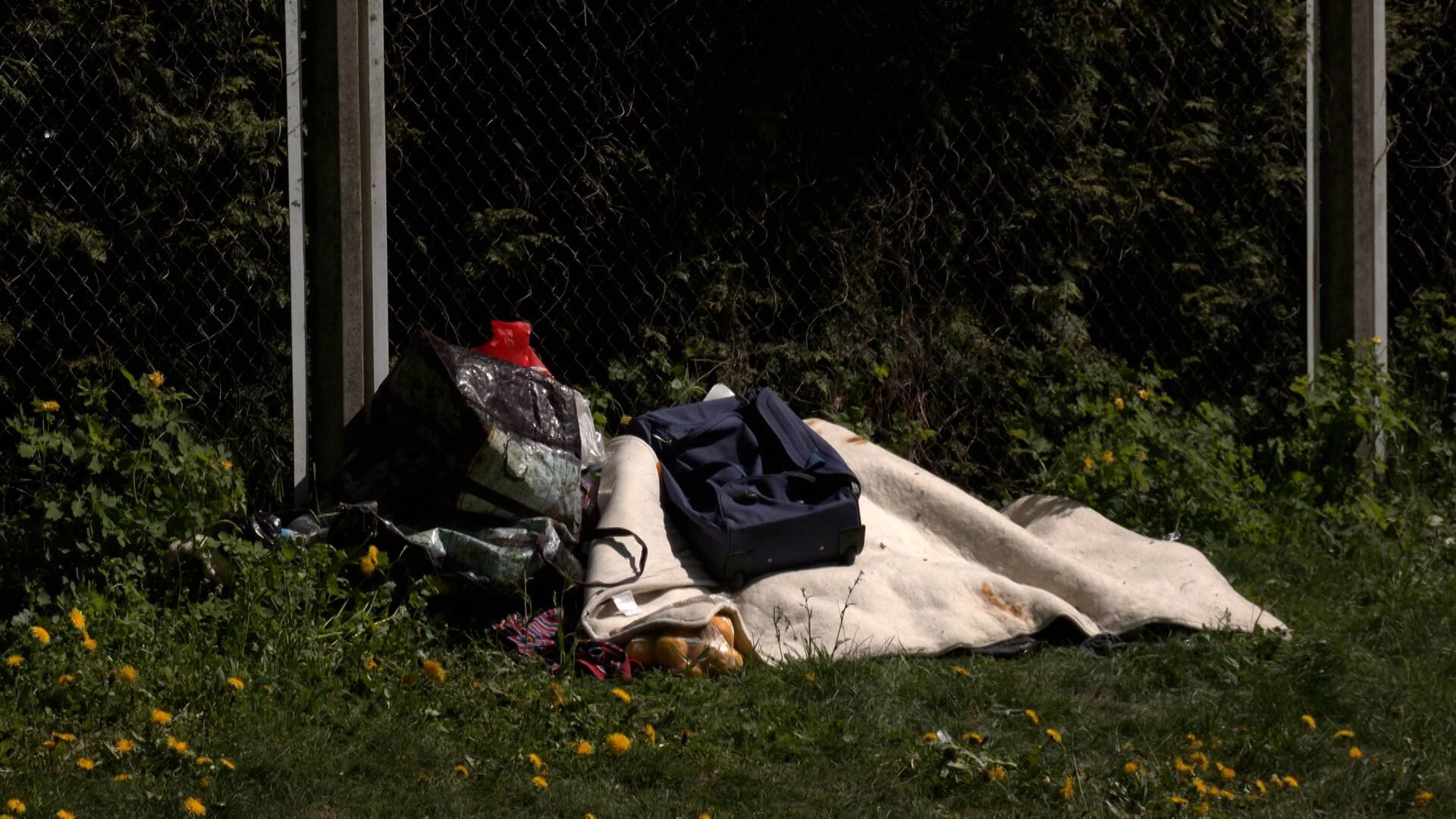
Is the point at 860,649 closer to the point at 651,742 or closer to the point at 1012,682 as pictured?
the point at 1012,682

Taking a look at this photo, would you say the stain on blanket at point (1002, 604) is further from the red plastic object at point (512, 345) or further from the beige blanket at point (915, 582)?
the red plastic object at point (512, 345)

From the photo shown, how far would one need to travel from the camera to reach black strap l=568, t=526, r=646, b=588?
3906 mm

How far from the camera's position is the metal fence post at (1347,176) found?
540cm

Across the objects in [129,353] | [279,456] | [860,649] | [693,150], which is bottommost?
[860,649]

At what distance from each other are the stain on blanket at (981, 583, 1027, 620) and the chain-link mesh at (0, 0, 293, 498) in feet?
7.32

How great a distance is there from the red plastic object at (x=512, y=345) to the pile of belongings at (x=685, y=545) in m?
0.02

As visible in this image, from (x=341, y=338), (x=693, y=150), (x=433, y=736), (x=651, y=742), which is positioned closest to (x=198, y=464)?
(x=341, y=338)

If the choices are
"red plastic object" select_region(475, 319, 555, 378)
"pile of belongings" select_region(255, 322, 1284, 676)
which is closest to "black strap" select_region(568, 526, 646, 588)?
"pile of belongings" select_region(255, 322, 1284, 676)

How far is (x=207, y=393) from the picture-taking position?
4660 millimetres

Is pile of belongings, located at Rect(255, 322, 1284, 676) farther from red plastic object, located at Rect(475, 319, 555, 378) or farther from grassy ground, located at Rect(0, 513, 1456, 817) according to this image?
A: grassy ground, located at Rect(0, 513, 1456, 817)

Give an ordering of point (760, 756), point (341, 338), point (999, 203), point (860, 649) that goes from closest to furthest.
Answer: point (760, 756) → point (860, 649) → point (341, 338) → point (999, 203)

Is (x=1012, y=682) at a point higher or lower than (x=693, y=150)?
lower

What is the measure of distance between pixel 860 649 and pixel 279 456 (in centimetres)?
205

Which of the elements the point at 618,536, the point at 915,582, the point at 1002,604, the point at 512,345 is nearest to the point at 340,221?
the point at 512,345
